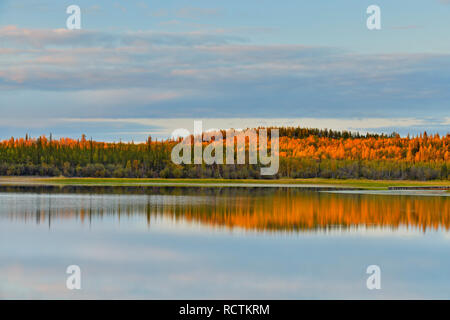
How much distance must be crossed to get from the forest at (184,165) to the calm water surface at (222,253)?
82305 millimetres

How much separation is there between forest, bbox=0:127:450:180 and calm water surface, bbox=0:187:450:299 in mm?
82305

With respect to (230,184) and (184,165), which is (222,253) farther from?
(184,165)

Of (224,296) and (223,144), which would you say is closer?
(224,296)

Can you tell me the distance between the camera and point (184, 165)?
123 metres

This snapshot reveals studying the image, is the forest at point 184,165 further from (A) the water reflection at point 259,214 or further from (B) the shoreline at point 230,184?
(A) the water reflection at point 259,214

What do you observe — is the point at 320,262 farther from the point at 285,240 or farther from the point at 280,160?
the point at 280,160

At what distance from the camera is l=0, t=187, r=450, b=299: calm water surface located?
590 inches

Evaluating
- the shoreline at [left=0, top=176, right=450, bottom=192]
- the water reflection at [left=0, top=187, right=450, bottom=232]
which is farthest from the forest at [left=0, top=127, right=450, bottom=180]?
the water reflection at [left=0, top=187, right=450, bottom=232]

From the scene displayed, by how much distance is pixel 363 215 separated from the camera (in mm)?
32438

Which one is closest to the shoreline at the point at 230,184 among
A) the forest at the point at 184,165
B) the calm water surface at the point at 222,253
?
the forest at the point at 184,165
